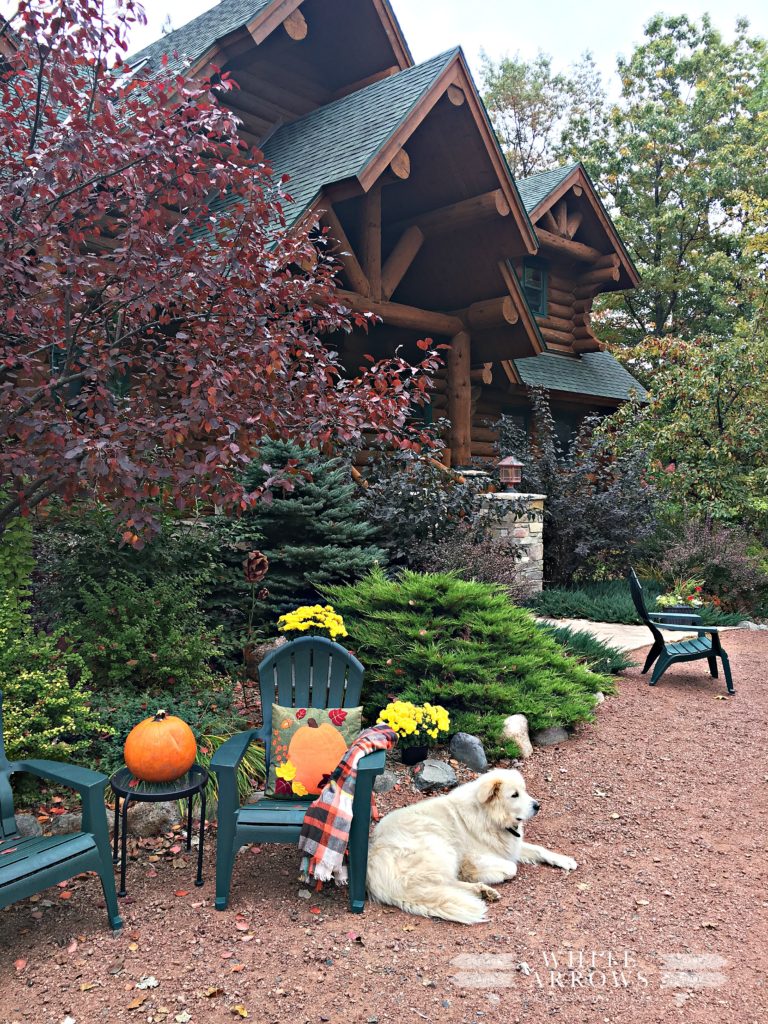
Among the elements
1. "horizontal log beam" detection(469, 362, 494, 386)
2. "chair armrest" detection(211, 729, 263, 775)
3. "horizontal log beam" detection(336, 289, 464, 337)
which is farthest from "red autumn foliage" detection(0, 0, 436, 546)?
"horizontal log beam" detection(469, 362, 494, 386)

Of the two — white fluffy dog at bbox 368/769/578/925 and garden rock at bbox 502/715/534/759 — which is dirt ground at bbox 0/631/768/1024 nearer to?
white fluffy dog at bbox 368/769/578/925

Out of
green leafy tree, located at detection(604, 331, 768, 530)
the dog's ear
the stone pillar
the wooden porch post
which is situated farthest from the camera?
green leafy tree, located at detection(604, 331, 768, 530)

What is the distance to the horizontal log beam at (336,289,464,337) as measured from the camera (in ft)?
29.0

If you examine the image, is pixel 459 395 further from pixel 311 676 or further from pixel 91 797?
pixel 91 797

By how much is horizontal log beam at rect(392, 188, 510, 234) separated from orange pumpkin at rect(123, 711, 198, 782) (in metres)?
7.48

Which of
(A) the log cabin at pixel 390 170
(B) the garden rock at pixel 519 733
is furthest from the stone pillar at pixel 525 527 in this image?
(B) the garden rock at pixel 519 733

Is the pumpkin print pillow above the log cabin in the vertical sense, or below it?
below

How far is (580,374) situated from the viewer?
1630 centimetres

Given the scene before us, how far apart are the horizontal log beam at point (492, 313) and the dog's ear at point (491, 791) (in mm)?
7407

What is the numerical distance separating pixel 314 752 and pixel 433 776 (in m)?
1.09

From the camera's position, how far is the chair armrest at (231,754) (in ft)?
10.8

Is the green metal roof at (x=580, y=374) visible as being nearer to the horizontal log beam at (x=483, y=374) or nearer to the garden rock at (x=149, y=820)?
the horizontal log beam at (x=483, y=374)

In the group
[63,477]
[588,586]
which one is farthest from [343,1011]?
[588,586]

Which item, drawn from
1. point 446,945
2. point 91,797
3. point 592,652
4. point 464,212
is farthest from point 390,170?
point 446,945
